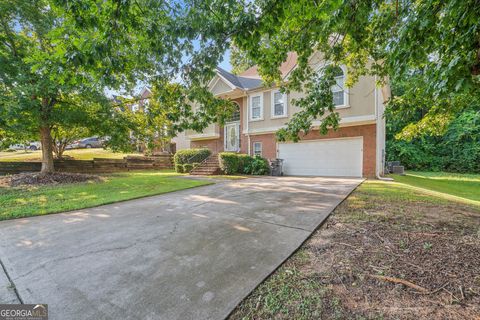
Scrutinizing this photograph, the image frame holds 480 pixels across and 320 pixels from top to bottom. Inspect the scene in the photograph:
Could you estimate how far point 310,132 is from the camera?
41.6 feet

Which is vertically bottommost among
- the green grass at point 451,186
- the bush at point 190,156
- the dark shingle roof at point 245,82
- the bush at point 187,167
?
the green grass at point 451,186

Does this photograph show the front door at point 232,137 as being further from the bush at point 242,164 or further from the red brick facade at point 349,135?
the bush at point 242,164

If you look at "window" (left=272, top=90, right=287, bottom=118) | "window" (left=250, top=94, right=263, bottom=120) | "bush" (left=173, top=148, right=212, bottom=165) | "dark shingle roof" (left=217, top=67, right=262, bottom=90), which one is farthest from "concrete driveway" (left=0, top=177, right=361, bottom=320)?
"dark shingle roof" (left=217, top=67, right=262, bottom=90)

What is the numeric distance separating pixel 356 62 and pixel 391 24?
1.99 metres

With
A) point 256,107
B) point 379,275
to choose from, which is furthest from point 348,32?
point 256,107

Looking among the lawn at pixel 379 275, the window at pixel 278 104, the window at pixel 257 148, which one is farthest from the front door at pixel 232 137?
the lawn at pixel 379 275

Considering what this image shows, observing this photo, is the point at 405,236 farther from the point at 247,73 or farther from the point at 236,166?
the point at 247,73

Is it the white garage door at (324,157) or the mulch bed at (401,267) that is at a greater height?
the white garage door at (324,157)

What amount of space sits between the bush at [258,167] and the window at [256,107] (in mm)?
3197

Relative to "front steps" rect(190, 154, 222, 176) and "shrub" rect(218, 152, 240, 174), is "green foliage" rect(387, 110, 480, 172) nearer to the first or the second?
"shrub" rect(218, 152, 240, 174)

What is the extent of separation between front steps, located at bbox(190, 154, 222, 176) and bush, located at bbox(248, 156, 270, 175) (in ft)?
6.16

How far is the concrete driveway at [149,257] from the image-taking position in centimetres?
202

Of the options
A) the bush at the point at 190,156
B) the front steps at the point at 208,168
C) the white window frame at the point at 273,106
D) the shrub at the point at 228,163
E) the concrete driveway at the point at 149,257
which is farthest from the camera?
the bush at the point at 190,156

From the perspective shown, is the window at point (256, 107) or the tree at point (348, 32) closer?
the tree at point (348, 32)
